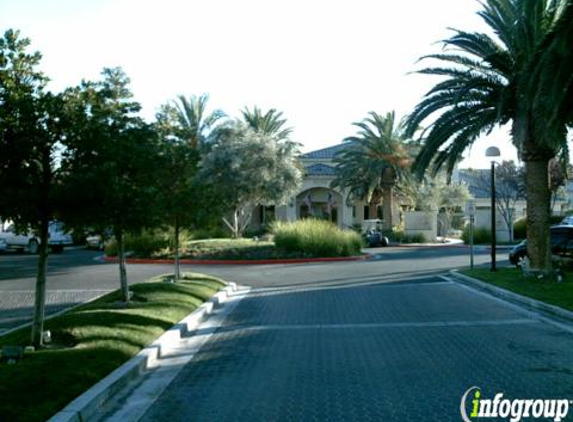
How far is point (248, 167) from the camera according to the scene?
129 ft

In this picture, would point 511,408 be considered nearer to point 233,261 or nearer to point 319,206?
point 233,261

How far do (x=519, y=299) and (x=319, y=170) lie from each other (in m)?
40.5

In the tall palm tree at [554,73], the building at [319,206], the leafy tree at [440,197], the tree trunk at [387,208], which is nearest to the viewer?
the tall palm tree at [554,73]

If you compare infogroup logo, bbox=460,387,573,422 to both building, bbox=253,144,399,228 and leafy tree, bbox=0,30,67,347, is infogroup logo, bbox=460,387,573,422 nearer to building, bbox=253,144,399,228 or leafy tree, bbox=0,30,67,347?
leafy tree, bbox=0,30,67,347

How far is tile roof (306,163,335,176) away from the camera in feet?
174

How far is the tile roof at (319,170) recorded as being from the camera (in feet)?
174

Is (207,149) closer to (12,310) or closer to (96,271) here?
(96,271)

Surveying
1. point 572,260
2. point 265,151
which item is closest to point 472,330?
point 572,260

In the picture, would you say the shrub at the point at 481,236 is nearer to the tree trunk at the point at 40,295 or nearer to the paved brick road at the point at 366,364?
the paved brick road at the point at 366,364

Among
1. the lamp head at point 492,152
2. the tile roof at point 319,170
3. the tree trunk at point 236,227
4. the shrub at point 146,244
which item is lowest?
the shrub at point 146,244

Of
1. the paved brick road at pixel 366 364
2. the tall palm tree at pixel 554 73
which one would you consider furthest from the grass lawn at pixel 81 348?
the tall palm tree at pixel 554 73

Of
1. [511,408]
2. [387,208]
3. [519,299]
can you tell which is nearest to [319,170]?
[387,208]

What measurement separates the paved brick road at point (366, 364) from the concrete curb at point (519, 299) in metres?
0.53

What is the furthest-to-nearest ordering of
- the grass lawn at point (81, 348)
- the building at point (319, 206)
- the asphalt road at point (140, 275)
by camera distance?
the building at point (319, 206)
the asphalt road at point (140, 275)
the grass lawn at point (81, 348)
